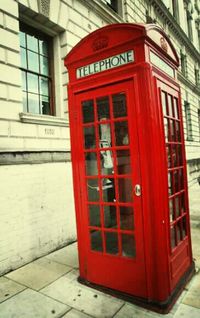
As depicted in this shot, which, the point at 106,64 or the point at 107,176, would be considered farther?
the point at 107,176

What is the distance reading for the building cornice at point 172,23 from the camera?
12569 millimetres

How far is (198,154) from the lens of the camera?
17.0 metres

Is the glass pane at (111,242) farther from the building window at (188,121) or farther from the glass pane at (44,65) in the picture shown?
the building window at (188,121)

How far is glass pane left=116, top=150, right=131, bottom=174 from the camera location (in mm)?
Result: 3205

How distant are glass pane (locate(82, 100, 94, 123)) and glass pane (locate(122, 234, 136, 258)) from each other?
1454mm

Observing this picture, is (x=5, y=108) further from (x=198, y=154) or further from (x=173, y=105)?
(x=198, y=154)

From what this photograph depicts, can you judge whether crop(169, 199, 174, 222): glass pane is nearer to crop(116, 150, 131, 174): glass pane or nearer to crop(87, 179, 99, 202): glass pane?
crop(116, 150, 131, 174): glass pane

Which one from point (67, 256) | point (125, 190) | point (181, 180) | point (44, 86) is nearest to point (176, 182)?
point (181, 180)

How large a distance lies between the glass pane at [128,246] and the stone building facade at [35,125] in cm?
202

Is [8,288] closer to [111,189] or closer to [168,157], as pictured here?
[111,189]

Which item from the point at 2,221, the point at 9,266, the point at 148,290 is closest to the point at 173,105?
the point at 148,290

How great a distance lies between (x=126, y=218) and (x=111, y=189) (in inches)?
15.2

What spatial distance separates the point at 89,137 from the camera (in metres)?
3.49

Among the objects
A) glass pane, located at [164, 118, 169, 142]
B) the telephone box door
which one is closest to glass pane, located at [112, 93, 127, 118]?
the telephone box door
